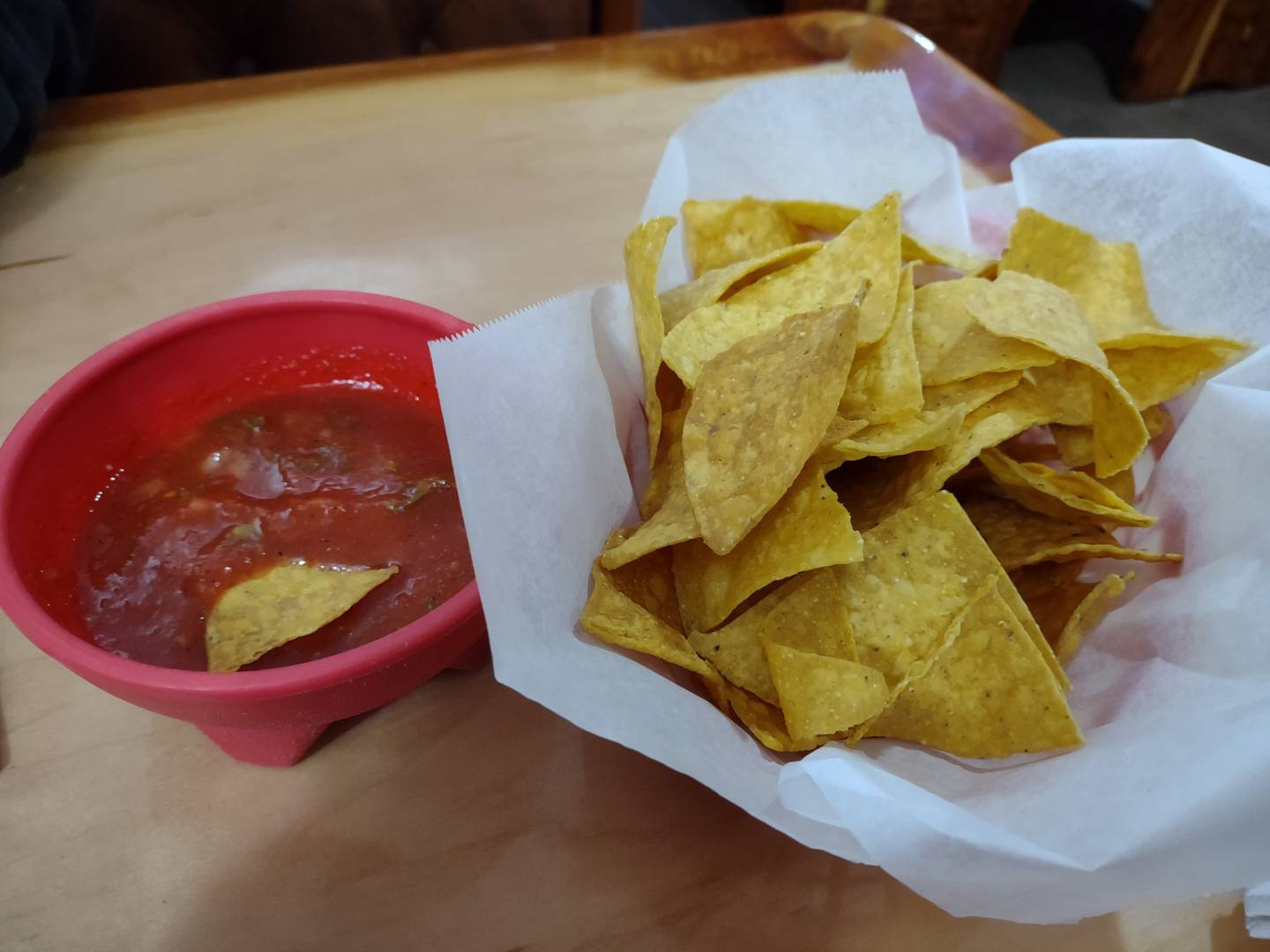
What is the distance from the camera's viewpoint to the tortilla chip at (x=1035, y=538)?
2.59 feet

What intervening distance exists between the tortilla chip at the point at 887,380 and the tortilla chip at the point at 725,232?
0.20m

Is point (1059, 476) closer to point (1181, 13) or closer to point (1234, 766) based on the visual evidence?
point (1234, 766)

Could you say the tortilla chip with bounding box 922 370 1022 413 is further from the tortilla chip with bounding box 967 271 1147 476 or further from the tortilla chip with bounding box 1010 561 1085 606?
the tortilla chip with bounding box 1010 561 1085 606

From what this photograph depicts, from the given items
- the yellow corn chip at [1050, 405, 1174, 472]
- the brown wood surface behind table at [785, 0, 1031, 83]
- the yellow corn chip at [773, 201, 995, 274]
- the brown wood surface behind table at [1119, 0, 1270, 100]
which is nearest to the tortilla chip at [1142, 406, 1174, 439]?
the yellow corn chip at [1050, 405, 1174, 472]

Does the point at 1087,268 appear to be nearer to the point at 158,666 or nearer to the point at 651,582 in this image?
the point at 651,582

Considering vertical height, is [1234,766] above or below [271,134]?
above

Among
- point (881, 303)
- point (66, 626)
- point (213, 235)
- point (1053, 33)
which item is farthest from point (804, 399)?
point (1053, 33)

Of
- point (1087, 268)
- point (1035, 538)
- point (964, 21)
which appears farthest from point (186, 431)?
point (964, 21)

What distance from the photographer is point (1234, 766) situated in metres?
0.58

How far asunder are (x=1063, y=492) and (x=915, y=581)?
16cm

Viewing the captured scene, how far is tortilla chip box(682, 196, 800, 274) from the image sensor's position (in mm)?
1006

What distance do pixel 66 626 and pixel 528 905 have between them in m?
0.39

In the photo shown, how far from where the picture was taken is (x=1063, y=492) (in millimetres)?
815

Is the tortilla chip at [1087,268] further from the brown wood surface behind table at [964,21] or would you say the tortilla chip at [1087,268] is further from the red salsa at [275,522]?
the brown wood surface behind table at [964,21]
